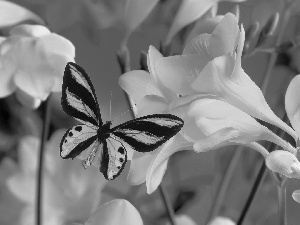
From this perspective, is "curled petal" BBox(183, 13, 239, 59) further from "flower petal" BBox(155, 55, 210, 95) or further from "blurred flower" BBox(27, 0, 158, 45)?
"blurred flower" BBox(27, 0, 158, 45)

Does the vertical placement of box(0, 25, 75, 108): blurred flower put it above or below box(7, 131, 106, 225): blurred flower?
above

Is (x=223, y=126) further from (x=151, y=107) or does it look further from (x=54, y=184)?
(x=54, y=184)

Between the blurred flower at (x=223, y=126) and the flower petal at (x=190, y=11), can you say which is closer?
the blurred flower at (x=223, y=126)

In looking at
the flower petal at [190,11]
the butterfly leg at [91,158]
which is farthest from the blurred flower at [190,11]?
the butterfly leg at [91,158]

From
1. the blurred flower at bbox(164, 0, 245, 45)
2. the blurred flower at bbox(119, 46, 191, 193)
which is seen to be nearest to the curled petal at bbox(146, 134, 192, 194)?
the blurred flower at bbox(119, 46, 191, 193)

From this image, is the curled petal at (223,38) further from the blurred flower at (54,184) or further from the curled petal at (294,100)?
the blurred flower at (54,184)

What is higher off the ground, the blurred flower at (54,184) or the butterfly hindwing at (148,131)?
the butterfly hindwing at (148,131)
